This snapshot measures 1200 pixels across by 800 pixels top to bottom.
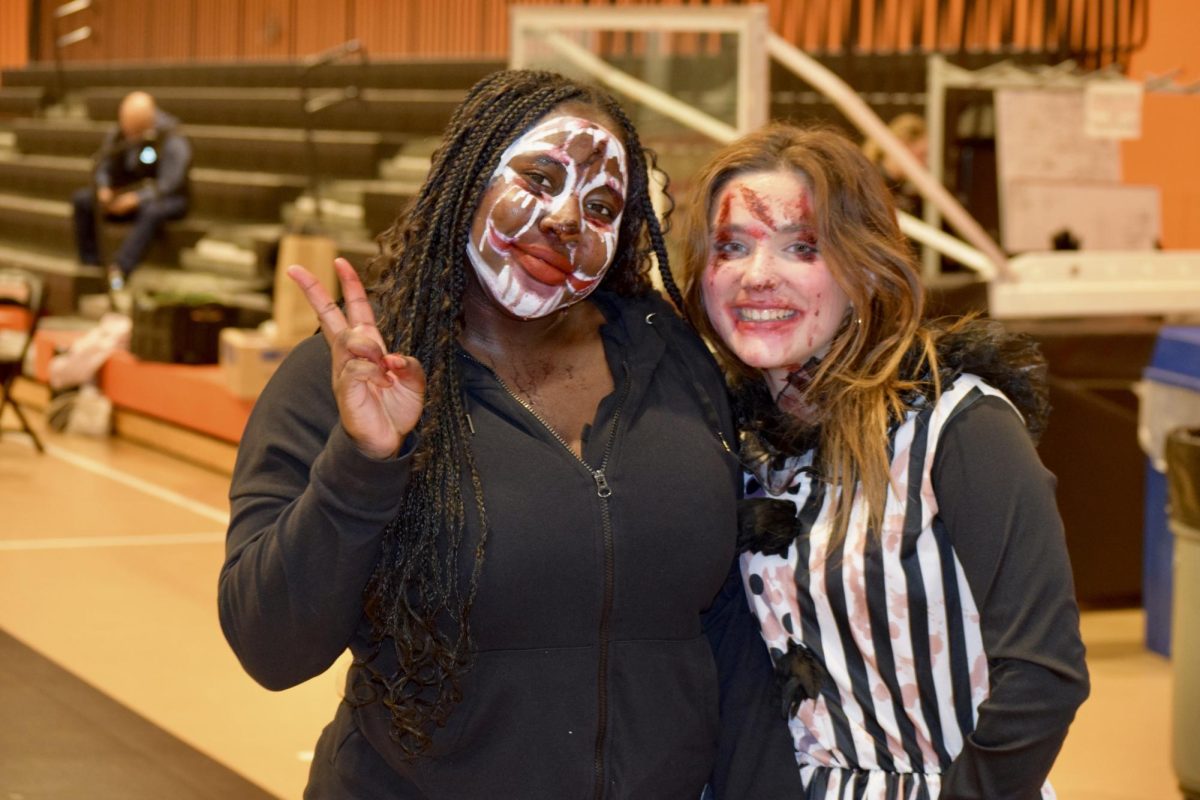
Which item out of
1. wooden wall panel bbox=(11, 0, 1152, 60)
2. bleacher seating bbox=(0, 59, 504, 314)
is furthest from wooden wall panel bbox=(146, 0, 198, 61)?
bleacher seating bbox=(0, 59, 504, 314)

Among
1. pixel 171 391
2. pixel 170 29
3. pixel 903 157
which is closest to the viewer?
pixel 903 157

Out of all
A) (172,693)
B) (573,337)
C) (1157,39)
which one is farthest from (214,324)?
(573,337)

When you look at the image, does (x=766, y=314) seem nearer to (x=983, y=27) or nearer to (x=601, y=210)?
(x=601, y=210)

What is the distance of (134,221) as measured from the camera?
10.8 metres

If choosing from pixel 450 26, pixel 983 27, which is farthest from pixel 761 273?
pixel 450 26

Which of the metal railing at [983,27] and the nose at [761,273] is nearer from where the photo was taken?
the nose at [761,273]

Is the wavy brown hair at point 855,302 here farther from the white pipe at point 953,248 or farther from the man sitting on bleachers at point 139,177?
the man sitting on bleachers at point 139,177

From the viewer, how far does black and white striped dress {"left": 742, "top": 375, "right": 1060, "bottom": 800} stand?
175cm

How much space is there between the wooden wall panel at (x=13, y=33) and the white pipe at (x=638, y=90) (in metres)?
14.1

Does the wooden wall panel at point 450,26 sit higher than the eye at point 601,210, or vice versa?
the wooden wall panel at point 450,26

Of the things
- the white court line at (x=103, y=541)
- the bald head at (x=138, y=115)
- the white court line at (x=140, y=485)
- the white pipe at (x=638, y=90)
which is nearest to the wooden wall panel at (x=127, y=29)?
the bald head at (x=138, y=115)

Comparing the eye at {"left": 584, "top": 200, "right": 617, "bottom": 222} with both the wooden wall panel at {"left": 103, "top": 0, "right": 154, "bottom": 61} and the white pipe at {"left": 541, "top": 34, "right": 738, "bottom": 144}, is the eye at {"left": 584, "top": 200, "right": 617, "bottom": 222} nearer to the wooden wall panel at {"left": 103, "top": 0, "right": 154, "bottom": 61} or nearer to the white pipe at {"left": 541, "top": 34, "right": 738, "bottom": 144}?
the white pipe at {"left": 541, "top": 34, "right": 738, "bottom": 144}

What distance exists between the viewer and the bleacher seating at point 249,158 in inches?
414

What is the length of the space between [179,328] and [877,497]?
7.11 m
